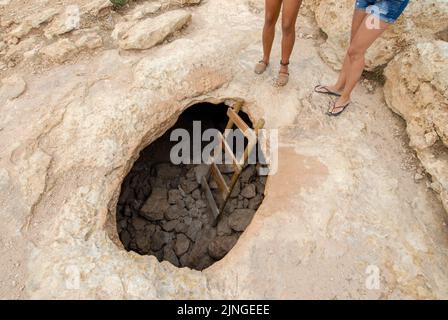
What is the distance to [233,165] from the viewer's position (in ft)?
12.9

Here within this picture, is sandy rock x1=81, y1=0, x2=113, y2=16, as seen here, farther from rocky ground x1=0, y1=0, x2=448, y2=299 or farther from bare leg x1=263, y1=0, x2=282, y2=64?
bare leg x1=263, y1=0, x2=282, y2=64

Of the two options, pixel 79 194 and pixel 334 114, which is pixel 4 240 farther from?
pixel 334 114

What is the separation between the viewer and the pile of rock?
3.96m

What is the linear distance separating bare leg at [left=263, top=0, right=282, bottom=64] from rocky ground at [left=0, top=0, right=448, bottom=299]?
0.31 meters

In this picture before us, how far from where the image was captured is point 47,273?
253 centimetres

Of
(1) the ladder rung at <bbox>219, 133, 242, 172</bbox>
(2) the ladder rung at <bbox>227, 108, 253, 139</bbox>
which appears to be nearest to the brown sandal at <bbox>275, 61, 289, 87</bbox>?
(2) the ladder rung at <bbox>227, 108, 253, 139</bbox>

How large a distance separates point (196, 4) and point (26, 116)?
2.78 meters

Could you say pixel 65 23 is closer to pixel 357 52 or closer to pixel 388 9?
pixel 357 52

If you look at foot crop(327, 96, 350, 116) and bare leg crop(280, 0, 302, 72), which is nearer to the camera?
bare leg crop(280, 0, 302, 72)

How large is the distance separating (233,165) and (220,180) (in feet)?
1.25

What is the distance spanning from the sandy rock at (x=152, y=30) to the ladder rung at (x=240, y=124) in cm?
134

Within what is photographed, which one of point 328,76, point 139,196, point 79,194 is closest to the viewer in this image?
point 79,194

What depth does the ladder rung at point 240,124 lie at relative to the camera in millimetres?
3506
